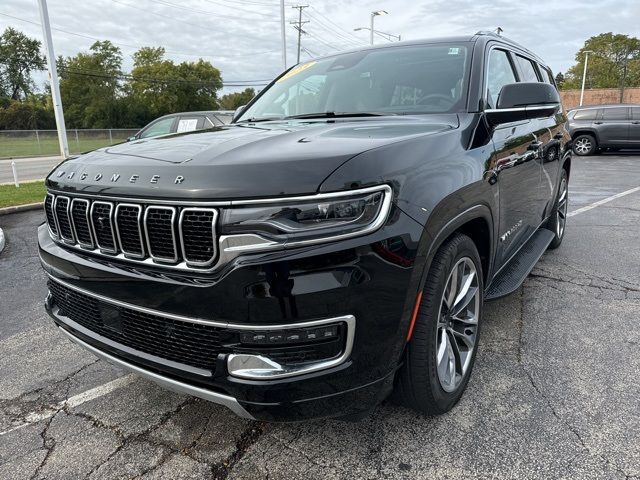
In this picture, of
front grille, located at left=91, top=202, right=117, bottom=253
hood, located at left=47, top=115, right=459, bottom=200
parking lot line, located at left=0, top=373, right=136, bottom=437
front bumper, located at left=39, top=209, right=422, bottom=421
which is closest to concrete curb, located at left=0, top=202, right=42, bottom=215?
parking lot line, located at left=0, top=373, right=136, bottom=437

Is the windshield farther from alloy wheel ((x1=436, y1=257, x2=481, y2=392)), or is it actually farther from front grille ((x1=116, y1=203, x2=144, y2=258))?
front grille ((x1=116, y1=203, x2=144, y2=258))

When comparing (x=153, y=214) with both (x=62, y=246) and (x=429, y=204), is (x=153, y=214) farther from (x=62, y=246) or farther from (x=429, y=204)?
(x=429, y=204)

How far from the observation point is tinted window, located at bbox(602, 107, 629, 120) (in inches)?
642

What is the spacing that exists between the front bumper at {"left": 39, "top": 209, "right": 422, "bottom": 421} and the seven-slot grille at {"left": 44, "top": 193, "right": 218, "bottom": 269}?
81 millimetres

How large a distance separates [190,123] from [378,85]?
8.77 m

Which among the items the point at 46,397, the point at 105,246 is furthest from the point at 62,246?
the point at 46,397

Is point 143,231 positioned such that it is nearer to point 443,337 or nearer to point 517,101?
point 443,337

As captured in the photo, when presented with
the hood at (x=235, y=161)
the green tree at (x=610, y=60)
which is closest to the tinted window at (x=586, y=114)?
the hood at (x=235, y=161)

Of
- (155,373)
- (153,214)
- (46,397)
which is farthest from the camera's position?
(46,397)

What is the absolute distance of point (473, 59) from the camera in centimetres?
302

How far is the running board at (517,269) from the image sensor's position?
3095mm

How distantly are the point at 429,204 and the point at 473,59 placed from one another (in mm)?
1486

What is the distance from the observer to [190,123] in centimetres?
1118

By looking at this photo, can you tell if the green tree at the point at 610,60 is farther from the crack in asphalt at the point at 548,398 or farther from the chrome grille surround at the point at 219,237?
the chrome grille surround at the point at 219,237
